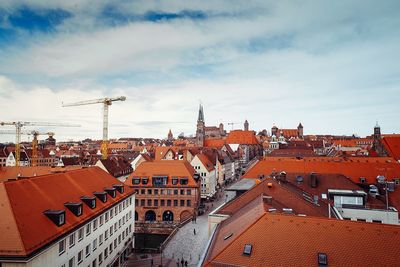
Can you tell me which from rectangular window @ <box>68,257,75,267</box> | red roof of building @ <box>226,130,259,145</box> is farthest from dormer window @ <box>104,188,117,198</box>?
red roof of building @ <box>226,130,259,145</box>

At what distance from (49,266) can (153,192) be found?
38209 mm

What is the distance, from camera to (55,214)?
1092 inches

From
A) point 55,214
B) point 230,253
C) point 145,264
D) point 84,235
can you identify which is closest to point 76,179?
point 84,235

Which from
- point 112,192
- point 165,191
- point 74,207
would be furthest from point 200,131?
point 74,207

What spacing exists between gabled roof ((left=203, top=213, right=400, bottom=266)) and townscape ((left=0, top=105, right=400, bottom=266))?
0.06 meters

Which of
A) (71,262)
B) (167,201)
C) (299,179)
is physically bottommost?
(167,201)

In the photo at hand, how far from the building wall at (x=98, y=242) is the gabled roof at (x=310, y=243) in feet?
45.5

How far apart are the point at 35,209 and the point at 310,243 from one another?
22.4 meters

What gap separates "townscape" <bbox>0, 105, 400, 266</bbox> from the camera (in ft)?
65.3

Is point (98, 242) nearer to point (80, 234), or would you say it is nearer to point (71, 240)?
point (80, 234)

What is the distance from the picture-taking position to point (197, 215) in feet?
205

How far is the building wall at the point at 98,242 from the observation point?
2527cm

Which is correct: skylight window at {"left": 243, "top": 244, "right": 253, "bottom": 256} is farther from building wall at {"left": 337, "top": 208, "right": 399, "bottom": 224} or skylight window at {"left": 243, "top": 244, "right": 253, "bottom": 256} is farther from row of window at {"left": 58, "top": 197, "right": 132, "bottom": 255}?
building wall at {"left": 337, "top": 208, "right": 399, "bottom": 224}

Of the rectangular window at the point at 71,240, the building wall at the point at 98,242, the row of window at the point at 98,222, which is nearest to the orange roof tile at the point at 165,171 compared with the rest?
the building wall at the point at 98,242
